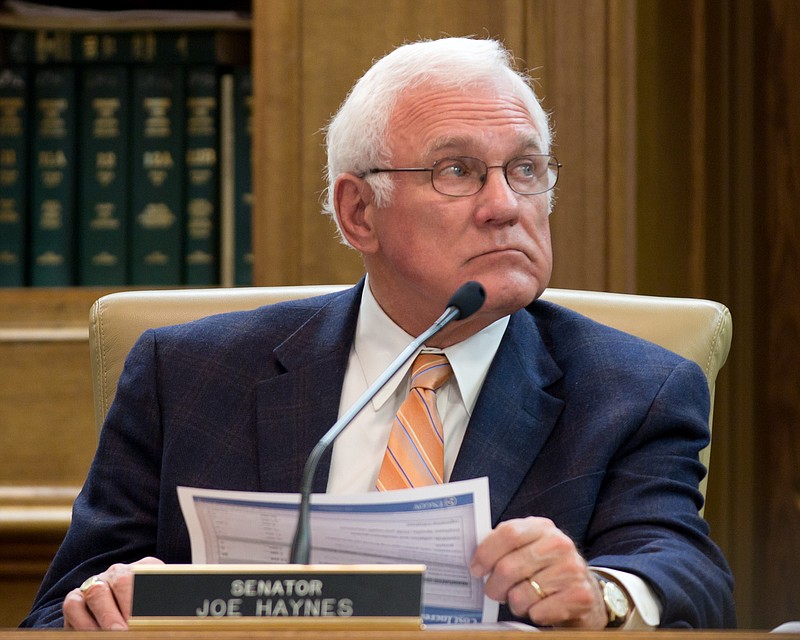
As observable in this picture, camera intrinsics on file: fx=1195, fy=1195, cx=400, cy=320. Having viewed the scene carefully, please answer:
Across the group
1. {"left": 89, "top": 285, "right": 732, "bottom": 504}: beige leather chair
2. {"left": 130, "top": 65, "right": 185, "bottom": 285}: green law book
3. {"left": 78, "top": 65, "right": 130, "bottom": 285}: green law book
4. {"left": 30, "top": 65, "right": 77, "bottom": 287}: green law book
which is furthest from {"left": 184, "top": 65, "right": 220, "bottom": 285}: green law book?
{"left": 89, "top": 285, "right": 732, "bottom": 504}: beige leather chair

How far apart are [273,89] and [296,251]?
1.09 feet

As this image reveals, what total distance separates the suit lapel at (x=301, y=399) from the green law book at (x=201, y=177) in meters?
0.74

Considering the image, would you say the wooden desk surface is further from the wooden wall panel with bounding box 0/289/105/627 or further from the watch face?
the wooden wall panel with bounding box 0/289/105/627

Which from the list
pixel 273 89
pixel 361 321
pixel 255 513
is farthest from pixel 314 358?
pixel 273 89

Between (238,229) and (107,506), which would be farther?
(238,229)

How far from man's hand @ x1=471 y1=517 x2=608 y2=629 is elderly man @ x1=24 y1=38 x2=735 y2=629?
18 centimetres

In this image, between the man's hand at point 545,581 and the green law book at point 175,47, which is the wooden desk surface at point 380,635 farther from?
the green law book at point 175,47

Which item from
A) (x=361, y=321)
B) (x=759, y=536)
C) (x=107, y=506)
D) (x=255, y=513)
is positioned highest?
(x=361, y=321)

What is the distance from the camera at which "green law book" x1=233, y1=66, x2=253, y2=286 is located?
2.56 meters

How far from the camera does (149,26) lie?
2.56m

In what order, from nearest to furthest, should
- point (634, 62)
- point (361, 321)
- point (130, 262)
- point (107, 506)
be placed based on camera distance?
point (107, 506) → point (361, 321) → point (634, 62) → point (130, 262)

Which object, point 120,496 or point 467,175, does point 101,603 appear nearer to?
point 120,496

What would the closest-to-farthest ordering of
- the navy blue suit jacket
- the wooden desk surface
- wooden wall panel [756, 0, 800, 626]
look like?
the wooden desk surface, the navy blue suit jacket, wooden wall panel [756, 0, 800, 626]

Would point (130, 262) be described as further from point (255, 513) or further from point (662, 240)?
point (255, 513)
